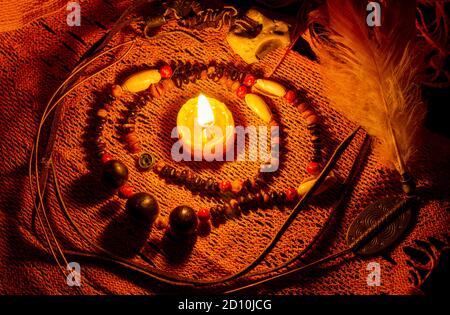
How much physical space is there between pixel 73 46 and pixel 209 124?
393 mm

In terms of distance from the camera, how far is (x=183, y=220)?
43.2 inches

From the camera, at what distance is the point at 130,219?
1147 millimetres

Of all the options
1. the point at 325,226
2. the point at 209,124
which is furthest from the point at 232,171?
the point at 325,226

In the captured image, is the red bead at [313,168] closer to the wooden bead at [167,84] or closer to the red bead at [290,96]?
the red bead at [290,96]

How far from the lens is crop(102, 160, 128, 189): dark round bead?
1.14 m

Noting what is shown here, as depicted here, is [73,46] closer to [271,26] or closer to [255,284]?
[271,26]

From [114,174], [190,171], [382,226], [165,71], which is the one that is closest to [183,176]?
[190,171]

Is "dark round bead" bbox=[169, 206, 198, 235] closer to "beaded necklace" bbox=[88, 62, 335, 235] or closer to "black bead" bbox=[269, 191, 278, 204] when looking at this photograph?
"beaded necklace" bbox=[88, 62, 335, 235]

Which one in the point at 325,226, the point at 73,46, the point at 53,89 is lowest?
the point at 325,226

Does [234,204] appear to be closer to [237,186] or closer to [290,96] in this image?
[237,186]

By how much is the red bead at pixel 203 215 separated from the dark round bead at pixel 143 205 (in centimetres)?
9

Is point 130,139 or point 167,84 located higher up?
point 167,84

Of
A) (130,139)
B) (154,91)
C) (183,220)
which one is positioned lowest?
(183,220)

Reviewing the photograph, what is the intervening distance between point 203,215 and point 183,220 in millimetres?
55
